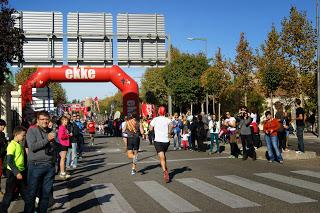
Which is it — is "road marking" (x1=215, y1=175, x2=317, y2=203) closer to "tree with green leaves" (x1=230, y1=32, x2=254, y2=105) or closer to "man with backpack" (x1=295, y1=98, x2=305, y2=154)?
"man with backpack" (x1=295, y1=98, x2=305, y2=154)

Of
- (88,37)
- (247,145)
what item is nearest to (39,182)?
(247,145)

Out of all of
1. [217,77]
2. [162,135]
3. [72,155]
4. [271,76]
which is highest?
[217,77]

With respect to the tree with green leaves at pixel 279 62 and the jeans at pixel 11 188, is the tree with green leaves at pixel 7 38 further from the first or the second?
the tree with green leaves at pixel 279 62

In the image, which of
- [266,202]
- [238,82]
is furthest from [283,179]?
[238,82]

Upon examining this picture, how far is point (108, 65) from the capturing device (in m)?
30.0

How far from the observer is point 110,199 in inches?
344

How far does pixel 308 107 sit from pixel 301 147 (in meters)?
25.8

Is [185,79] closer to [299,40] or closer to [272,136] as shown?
[299,40]

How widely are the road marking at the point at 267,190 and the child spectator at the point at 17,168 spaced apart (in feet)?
14.9

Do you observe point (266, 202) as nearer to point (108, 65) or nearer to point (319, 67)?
point (319, 67)

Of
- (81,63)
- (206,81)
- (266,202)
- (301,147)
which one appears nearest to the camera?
(266,202)

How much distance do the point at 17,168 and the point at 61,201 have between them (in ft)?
6.82

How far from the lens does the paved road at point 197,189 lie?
25.6 ft

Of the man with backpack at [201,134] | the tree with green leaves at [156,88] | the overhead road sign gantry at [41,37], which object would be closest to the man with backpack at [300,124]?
the man with backpack at [201,134]
